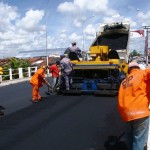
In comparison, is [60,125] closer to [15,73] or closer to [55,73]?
[55,73]

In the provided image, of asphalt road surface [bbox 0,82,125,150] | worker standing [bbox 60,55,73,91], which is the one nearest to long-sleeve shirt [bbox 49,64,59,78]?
worker standing [bbox 60,55,73,91]

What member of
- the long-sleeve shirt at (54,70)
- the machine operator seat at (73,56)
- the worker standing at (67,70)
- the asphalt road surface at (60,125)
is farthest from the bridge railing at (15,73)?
the asphalt road surface at (60,125)

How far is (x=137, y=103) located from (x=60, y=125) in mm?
3958

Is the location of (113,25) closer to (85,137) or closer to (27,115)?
(27,115)

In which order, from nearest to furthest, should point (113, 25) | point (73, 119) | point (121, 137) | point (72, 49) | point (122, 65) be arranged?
point (121, 137) → point (73, 119) → point (122, 65) → point (72, 49) → point (113, 25)

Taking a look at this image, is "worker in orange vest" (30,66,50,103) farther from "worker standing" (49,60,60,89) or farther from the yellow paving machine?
"worker standing" (49,60,60,89)

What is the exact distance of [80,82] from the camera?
1452 cm

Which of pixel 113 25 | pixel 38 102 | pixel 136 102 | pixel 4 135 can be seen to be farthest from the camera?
pixel 113 25

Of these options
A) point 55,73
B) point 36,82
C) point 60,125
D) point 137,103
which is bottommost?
point 60,125

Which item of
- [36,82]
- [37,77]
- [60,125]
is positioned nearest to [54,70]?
[37,77]

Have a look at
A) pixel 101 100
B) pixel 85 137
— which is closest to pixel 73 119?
pixel 85 137

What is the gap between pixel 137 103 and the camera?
4844mm

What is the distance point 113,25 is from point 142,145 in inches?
555

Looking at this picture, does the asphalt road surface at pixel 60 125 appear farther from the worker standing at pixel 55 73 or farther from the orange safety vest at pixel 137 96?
the worker standing at pixel 55 73
